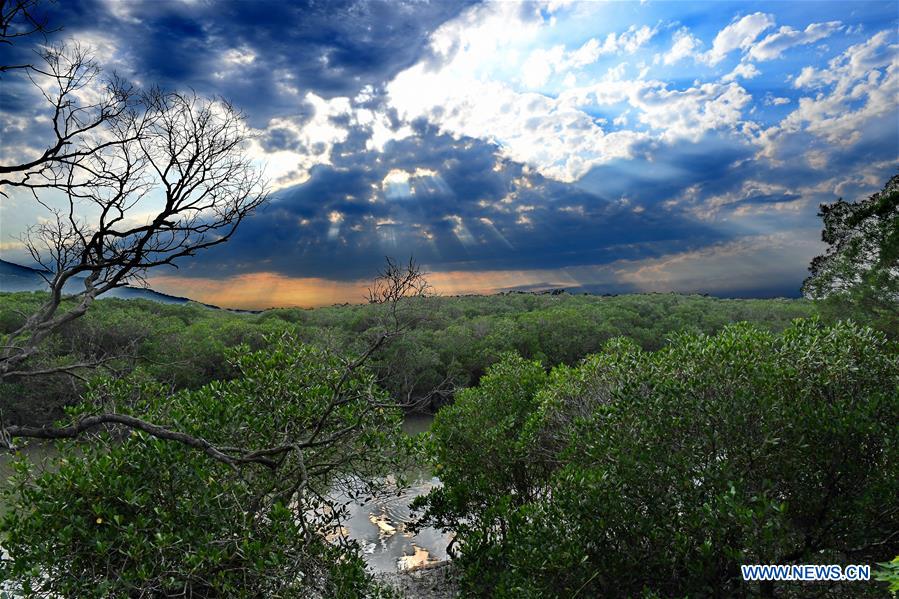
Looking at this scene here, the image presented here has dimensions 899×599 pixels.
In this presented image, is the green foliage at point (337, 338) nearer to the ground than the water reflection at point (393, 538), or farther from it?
farther from it

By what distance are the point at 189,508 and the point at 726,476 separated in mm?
7452

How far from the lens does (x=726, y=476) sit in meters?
7.02

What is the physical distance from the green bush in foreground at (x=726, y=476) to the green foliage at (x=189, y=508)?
3271 mm

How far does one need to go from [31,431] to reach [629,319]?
4640 cm

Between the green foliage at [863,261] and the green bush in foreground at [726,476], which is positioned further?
the green foliage at [863,261]

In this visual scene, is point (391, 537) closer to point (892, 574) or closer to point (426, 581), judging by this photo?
point (426, 581)

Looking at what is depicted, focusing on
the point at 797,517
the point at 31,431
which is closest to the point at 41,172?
the point at 31,431

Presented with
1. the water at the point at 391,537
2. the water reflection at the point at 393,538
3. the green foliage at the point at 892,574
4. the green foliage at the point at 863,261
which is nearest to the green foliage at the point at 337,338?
the green foliage at the point at 863,261

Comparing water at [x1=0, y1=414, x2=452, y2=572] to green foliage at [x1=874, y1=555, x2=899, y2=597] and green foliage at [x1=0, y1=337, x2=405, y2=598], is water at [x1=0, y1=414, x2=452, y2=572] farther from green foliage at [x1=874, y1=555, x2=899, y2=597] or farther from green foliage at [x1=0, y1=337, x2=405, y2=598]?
green foliage at [x1=874, y1=555, x2=899, y2=597]

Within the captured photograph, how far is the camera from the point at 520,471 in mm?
12797

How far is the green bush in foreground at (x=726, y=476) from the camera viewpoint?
687cm

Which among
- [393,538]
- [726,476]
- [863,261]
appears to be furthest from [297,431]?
[863,261]

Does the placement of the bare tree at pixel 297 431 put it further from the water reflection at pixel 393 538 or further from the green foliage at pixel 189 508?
the water reflection at pixel 393 538

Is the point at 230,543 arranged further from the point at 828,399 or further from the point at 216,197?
the point at 828,399
